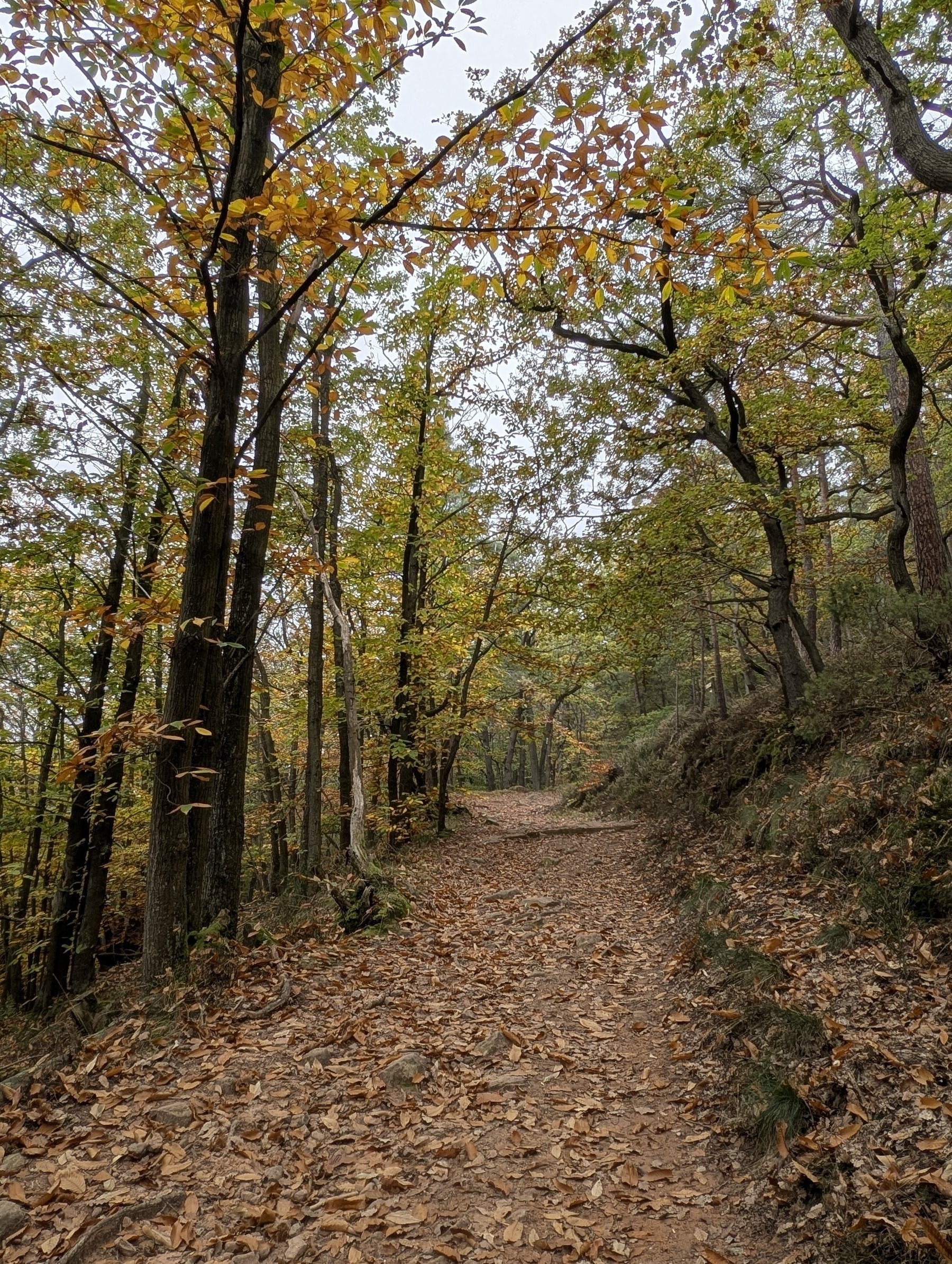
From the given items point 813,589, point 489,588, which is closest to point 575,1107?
point 489,588

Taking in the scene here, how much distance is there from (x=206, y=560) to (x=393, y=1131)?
4079 mm

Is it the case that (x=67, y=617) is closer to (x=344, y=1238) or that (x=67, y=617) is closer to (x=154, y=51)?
(x=154, y=51)

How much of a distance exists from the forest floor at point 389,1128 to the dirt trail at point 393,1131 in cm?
1

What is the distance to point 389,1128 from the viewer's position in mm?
3719

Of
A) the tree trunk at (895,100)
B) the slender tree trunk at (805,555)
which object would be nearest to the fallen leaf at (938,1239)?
the tree trunk at (895,100)

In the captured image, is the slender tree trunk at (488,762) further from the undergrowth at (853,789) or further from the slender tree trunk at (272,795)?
the undergrowth at (853,789)

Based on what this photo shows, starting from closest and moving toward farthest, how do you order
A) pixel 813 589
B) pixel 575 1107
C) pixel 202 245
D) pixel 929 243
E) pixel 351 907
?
pixel 575 1107, pixel 202 245, pixel 929 243, pixel 351 907, pixel 813 589

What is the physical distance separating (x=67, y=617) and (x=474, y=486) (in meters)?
9.88

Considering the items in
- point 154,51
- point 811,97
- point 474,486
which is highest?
point 811,97

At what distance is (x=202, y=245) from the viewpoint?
4320 millimetres

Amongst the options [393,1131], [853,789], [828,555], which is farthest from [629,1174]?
[828,555]

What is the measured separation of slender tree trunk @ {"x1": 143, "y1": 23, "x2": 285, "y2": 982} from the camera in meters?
4.44

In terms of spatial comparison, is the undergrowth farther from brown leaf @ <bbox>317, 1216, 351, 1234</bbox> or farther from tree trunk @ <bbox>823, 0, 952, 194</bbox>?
tree trunk @ <bbox>823, 0, 952, 194</bbox>

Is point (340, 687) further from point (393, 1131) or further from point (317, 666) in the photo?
point (393, 1131)
